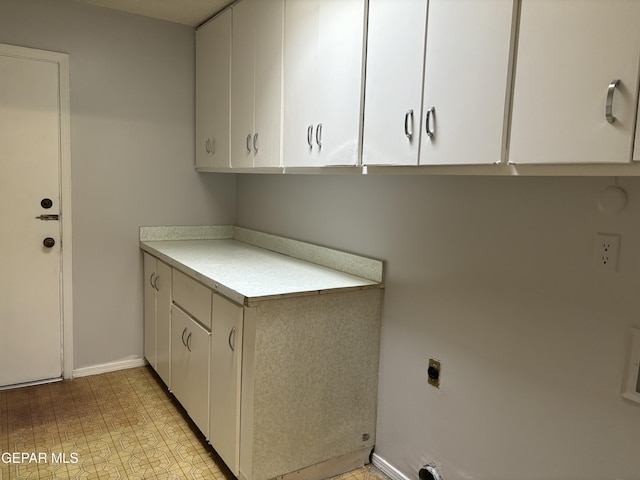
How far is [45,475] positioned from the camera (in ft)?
6.98

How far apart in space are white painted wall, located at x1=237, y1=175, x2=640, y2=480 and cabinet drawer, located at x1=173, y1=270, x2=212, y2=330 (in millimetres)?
718

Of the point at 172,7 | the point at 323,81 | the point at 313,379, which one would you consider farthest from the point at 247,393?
the point at 172,7

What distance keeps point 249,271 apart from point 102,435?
3.63 ft

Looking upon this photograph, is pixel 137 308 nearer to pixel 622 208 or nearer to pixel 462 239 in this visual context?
pixel 462 239

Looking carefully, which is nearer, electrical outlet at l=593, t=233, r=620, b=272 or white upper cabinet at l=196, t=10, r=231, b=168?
electrical outlet at l=593, t=233, r=620, b=272

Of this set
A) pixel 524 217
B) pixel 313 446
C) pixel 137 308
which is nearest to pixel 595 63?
pixel 524 217

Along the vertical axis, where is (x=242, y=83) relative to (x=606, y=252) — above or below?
above

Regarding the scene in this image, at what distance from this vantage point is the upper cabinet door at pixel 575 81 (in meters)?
1.04

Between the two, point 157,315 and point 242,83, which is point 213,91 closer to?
point 242,83

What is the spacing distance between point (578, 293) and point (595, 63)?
67cm

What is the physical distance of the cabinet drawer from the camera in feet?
7.39

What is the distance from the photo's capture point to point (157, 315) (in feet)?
9.89

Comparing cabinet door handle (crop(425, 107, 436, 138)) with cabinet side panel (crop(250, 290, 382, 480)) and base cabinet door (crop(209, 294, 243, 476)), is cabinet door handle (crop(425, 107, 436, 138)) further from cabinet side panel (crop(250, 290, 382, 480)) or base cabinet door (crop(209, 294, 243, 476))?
base cabinet door (crop(209, 294, 243, 476))

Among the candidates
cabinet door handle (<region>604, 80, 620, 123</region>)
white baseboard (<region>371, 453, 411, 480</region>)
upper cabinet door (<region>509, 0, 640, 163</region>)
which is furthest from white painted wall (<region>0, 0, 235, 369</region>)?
cabinet door handle (<region>604, 80, 620, 123</region>)
